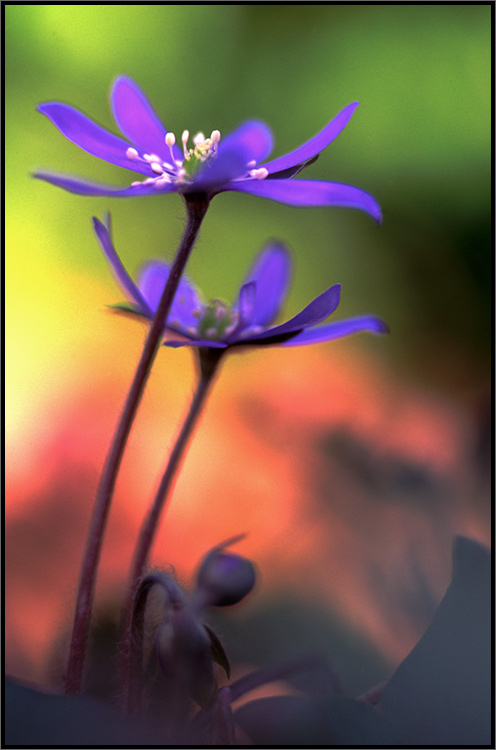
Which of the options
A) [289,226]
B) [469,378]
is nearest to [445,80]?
[289,226]

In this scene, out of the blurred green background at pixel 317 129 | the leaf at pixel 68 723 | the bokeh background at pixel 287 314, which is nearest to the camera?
the leaf at pixel 68 723

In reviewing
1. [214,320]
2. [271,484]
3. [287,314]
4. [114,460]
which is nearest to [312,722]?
[114,460]

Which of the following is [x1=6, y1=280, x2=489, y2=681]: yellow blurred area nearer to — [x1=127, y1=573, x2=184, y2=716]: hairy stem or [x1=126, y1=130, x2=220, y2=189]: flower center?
[x1=127, y1=573, x2=184, y2=716]: hairy stem

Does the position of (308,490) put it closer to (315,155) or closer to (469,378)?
(469,378)

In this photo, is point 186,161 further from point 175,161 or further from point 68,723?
point 68,723

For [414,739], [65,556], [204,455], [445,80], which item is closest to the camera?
[414,739]

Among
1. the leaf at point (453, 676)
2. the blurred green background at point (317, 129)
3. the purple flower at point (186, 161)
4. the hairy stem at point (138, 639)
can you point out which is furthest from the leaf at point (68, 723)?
the blurred green background at point (317, 129)

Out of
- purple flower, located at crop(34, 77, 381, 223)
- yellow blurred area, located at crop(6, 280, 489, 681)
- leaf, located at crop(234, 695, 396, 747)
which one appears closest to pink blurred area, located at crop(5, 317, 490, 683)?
yellow blurred area, located at crop(6, 280, 489, 681)

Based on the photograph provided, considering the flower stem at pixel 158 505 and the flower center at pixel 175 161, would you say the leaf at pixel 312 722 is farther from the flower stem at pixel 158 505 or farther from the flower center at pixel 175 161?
the flower center at pixel 175 161
